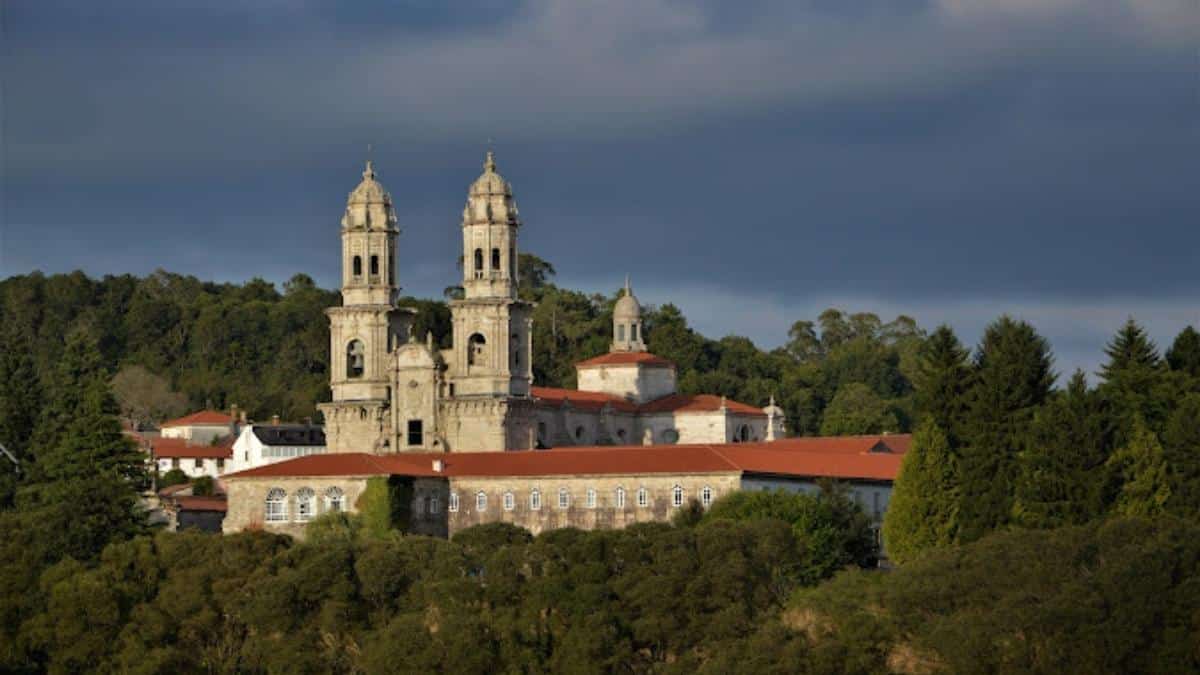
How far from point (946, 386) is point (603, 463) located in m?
12.6

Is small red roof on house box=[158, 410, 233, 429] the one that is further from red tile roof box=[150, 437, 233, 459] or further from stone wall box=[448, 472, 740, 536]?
stone wall box=[448, 472, 740, 536]

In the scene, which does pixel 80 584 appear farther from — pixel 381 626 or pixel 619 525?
pixel 619 525

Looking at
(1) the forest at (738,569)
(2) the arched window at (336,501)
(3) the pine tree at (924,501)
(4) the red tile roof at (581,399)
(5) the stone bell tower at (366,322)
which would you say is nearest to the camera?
(1) the forest at (738,569)

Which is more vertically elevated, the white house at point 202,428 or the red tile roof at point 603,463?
the white house at point 202,428

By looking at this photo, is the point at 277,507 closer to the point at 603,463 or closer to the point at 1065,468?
the point at 603,463

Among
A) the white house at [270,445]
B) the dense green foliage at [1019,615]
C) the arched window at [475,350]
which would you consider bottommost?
the dense green foliage at [1019,615]

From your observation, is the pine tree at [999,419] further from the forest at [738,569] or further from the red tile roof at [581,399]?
the red tile roof at [581,399]

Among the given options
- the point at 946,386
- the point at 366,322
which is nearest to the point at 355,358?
the point at 366,322

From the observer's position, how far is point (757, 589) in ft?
239

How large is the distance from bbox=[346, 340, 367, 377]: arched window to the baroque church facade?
0.04 m

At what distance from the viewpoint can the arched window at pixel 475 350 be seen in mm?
99688

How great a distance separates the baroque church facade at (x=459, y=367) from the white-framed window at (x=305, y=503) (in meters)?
8.23

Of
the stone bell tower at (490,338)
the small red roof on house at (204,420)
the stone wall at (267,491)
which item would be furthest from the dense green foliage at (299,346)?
the stone wall at (267,491)

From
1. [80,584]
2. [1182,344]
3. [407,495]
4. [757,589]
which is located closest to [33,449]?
[407,495]
